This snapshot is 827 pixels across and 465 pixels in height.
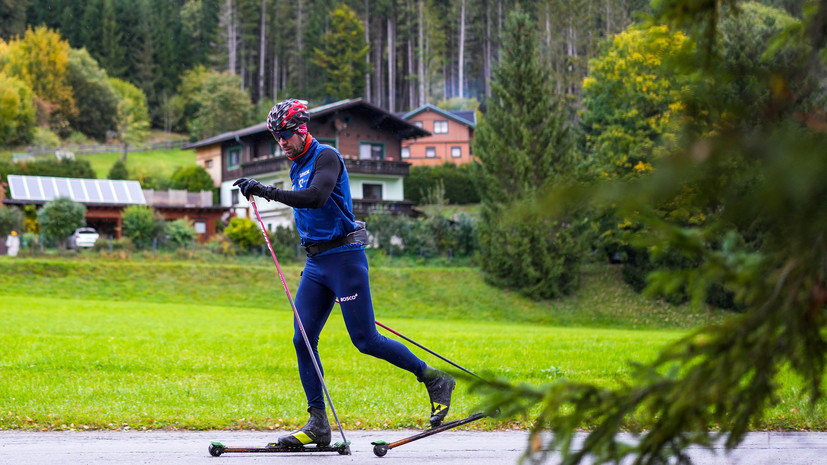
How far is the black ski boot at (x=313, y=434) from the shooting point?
18.9ft

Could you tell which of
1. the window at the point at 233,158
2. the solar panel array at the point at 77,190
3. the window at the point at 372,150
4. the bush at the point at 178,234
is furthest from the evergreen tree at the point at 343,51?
the bush at the point at 178,234

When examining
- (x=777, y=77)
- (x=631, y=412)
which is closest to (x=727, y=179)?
(x=777, y=77)

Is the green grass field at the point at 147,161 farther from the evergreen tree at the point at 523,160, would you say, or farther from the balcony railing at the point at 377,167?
the evergreen tree at the point at 523,160

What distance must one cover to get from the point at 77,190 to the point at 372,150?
2009 centimetres

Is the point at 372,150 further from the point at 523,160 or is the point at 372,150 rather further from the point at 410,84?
the point at 410,84

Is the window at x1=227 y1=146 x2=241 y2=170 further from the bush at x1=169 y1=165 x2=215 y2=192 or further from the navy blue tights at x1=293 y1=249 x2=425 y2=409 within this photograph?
the navy blue tights at x1=293 y1=249 x2=425 y2=409

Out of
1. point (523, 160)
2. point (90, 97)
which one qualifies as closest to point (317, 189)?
point (523, 160)

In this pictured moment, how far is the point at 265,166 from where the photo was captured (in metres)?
56.3

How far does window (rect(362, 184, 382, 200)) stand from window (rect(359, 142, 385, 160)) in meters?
2.25

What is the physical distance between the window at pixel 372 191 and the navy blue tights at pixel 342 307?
51511 millimetres

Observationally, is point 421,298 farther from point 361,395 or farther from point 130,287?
point 361,395

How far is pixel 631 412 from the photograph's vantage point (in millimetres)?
2236

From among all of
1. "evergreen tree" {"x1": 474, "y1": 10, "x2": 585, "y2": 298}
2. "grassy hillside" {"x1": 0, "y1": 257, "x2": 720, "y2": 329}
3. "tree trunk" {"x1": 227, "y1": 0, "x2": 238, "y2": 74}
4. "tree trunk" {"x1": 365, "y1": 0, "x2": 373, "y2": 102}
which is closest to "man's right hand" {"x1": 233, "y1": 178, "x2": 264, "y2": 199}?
"grassy hillside" {"x1": 0, "y1": 257, "x2": 720, "y2": 329}

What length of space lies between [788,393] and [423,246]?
35481 millimetres
